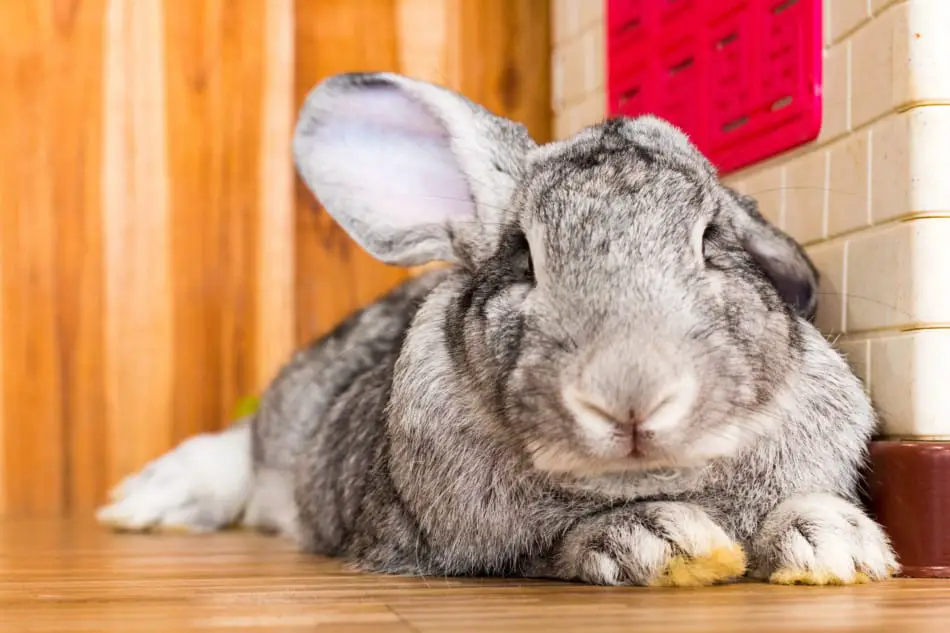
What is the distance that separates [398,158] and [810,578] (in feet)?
3.26

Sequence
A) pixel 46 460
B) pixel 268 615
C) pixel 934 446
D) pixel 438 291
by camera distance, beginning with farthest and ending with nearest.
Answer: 1. pixel 46 460
2. pixel 438 291
3. pixel 934 446
4. pixel 268 615

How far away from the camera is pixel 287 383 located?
3.06 m

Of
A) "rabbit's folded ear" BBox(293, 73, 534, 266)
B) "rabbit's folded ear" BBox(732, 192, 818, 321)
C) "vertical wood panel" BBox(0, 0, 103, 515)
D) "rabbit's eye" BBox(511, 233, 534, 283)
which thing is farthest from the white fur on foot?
"rabbit's folded ear" BBox(732, 192, 818, 321)

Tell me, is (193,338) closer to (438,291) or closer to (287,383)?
(287,383)

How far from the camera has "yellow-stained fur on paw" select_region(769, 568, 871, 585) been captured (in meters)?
1.83

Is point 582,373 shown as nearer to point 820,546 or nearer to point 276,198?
point 820,546

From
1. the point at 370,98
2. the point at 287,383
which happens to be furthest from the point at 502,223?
the point at 287,383

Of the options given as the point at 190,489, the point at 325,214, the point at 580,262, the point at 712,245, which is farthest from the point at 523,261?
the point at 325,214

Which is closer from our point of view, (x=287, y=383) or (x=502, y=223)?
(x=502, y=223)

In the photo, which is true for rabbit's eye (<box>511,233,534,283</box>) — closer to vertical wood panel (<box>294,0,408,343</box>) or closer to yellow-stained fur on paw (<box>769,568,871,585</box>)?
yellow-stained fur on paw (<box>769,568,871,585</box>)

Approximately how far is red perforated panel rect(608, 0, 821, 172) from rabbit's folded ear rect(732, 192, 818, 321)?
31cm

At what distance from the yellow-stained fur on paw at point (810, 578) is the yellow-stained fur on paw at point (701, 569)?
9 cm

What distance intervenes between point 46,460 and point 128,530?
22.1 inches

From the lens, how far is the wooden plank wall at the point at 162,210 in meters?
3.42
